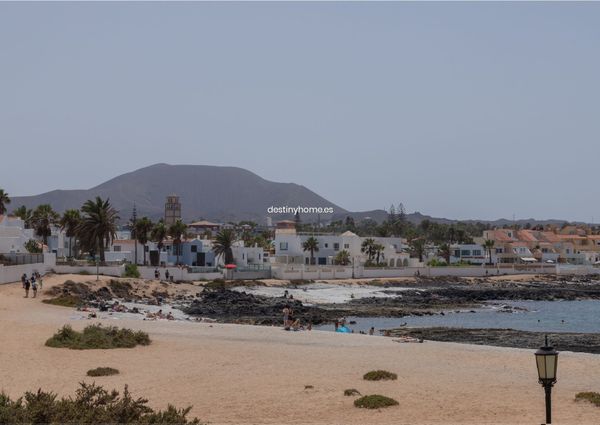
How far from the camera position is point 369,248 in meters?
115

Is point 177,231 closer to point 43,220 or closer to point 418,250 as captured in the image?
point 43,220

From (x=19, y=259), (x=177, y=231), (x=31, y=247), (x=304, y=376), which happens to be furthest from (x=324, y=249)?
(x=304, y=376)

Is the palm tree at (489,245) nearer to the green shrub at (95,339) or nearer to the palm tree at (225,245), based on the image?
the palm tree at (225,245)

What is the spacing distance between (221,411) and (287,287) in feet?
215

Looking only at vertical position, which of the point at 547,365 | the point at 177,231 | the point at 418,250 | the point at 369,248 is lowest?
the point at 547,365

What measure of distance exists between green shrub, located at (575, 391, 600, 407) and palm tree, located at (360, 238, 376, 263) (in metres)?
93.2

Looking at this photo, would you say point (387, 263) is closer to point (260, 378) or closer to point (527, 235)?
point (527, 235)

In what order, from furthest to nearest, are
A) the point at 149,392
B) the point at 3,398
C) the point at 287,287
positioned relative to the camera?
the point at 287,287 → the point at 149,392 → the point at 3,398

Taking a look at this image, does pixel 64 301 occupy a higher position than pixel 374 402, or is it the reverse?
pixel 64 301

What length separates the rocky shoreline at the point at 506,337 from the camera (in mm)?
38594

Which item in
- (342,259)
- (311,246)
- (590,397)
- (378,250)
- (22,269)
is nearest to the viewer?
(590,397)

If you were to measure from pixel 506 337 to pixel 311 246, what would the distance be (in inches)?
2668

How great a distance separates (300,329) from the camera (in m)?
40.1

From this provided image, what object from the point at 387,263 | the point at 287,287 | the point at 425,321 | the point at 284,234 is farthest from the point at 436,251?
the point at 425,321
